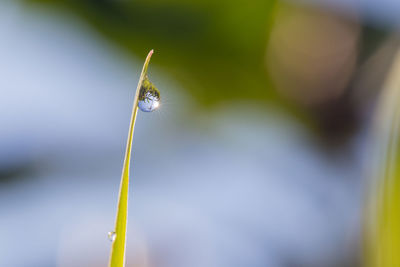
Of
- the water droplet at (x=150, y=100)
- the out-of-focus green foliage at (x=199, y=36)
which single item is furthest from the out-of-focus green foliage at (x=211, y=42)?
the water droplet at (x=150, y=100)

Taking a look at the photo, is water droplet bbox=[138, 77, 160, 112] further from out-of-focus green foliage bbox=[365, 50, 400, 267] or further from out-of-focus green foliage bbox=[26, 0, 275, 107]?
out-of-focus green foliage bbox=[26, 0, 275, 107]

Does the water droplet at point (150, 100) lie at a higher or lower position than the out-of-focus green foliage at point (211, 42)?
lower

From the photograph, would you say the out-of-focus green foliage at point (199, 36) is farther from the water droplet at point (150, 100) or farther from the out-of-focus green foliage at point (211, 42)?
the water droplet at point (150, 100)

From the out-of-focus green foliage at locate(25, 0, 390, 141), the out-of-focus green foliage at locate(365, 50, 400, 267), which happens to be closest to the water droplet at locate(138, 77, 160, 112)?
the out-of-focus green foliage at locate(365, 50, 400, 267)

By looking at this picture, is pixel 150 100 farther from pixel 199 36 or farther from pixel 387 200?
pixel 199 36

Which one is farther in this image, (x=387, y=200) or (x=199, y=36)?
(x=199, y=36)

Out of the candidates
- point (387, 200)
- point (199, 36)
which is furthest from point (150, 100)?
point (199, 36)

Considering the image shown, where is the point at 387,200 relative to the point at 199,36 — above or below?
below

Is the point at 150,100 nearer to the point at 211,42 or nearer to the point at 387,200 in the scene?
the point at 387,200

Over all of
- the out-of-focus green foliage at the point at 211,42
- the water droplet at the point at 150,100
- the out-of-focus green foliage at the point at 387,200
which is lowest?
the out-of-focus green foliage at the point at 387,200

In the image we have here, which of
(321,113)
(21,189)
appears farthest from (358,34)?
(21,189)

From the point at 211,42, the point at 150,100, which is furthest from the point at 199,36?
the point at 150,100

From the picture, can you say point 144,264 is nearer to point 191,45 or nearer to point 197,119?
point 197,119
